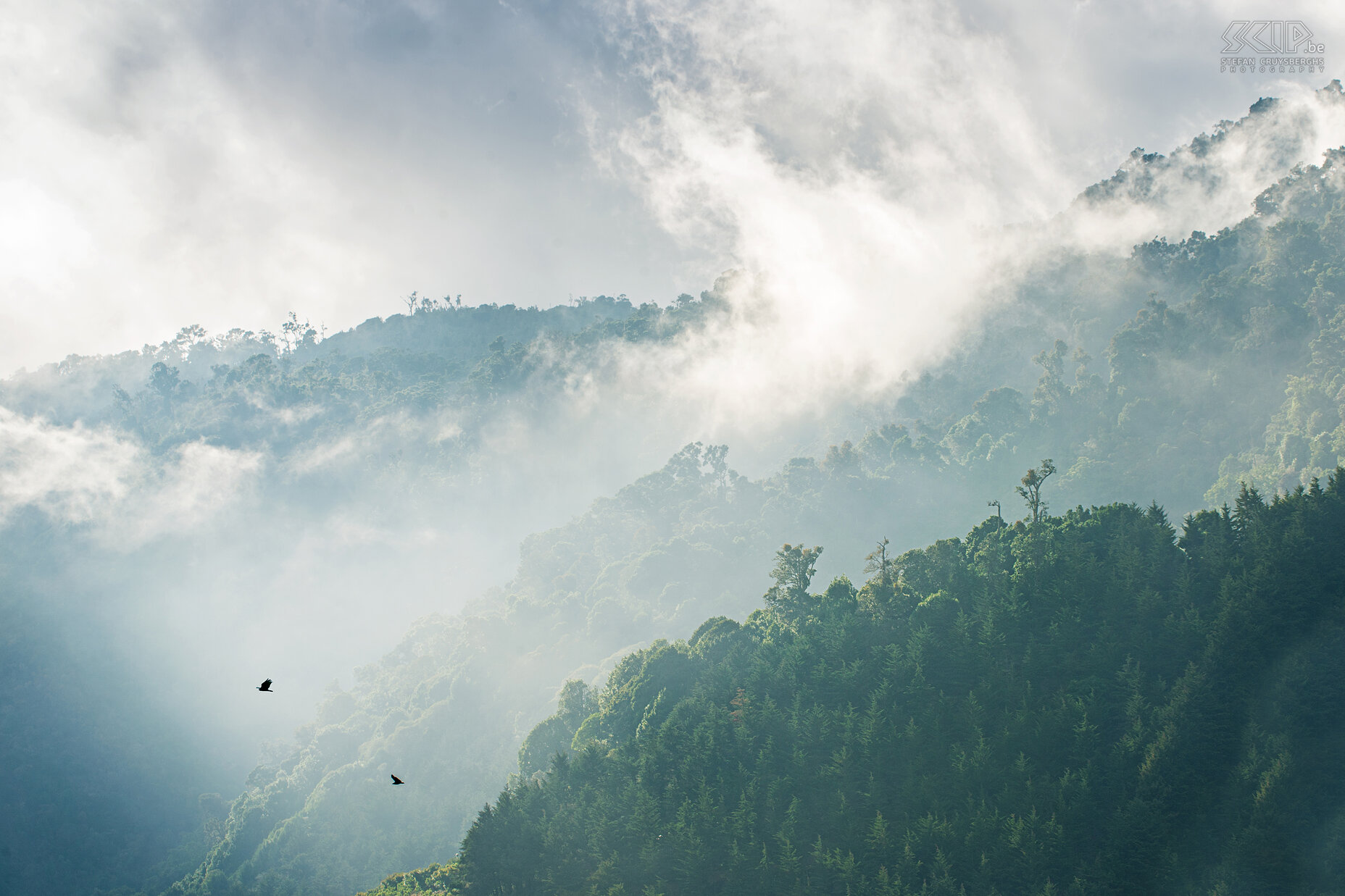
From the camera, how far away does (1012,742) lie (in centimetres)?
5938

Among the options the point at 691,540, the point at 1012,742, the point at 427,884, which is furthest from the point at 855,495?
the point at 427,884

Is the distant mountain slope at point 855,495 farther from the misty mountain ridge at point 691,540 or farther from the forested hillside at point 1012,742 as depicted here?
the forested hillside at point 1012,742

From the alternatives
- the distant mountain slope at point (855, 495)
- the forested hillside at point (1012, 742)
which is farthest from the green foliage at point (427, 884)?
the distant mountain slope at point (855, 495)

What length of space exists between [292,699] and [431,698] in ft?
243

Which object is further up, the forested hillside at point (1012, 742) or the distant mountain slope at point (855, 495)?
the distant mountain slope at point (855, 495)

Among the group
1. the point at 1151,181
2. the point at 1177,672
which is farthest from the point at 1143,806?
the point at 1151,181

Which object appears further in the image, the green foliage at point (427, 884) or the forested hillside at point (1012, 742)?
the green foliage at point (427, 884)

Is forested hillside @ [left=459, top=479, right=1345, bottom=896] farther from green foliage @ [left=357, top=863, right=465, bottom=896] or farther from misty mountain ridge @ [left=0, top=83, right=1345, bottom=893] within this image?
misty mountain ridge @ [left=0, top=83, right=1345, bottom=893]

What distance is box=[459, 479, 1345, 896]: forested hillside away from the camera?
5209 centimetres

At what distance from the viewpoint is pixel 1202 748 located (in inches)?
2175

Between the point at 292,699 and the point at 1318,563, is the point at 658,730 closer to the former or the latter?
the point at 1318,563

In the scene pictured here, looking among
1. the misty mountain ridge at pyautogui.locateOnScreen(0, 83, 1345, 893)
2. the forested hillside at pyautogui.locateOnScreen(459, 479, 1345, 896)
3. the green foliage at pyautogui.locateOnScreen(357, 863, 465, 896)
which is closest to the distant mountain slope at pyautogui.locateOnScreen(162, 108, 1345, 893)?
the misty mountain ridge at pyautogui.locateOnScreen(0, 83, 1345, 893)

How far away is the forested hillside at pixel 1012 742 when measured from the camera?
2051 inches

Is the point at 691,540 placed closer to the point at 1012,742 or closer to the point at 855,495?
the point at 855,495
